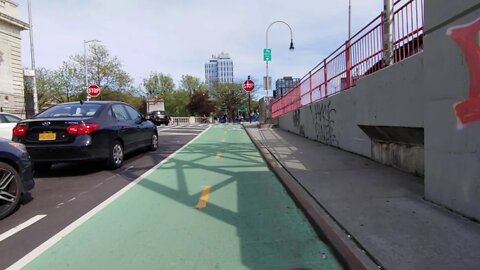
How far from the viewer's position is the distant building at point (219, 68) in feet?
341

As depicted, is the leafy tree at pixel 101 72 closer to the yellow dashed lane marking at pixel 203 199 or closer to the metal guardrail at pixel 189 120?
the metal guardrail at pixel 189 120

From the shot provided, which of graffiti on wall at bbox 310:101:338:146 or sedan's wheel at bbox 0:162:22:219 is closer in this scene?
sedan's wheel at bbox 0:162:22:219

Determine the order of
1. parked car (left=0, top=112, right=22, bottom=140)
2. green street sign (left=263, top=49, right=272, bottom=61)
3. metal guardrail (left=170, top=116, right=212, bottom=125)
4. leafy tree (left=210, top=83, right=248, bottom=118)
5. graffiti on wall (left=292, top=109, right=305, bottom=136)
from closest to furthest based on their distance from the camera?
parked car (left=0, top=112, right=22, bottom=140) < graffiti on wall (left=292, top=109, right=305, bottom=136) < green street sign (left=263, top=49, right=272, bottom=61) < metal guardrail (left=170, top=116, right=212, bottom=125) < leafy tree (left=210, top=83, right=248, bottom=118)

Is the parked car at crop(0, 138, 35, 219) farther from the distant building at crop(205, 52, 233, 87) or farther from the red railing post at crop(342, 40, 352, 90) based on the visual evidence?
the distant building at crop(205, 52, 233, 87)

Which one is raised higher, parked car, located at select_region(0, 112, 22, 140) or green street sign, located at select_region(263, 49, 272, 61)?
green street sign, located at select_region(263, 49, 272, 61)

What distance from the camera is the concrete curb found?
3.67 m

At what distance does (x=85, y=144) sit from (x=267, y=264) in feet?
19.1

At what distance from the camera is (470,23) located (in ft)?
14.9

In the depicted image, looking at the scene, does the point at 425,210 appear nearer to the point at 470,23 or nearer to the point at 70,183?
the point at 470,23

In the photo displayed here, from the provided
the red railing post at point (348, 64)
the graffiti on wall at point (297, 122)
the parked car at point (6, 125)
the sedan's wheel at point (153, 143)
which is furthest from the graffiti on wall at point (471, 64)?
the parked car at point (6, 125)

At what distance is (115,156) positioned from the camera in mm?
9555

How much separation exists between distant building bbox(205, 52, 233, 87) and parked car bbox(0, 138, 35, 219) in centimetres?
9603

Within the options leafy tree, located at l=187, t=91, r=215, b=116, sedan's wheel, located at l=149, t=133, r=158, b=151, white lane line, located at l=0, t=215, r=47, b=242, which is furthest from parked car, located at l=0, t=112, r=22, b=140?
leafy tree, located at l=187, t=91, r=215, b=116

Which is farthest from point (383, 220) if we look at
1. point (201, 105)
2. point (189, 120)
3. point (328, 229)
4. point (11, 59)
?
point (201, 105)
